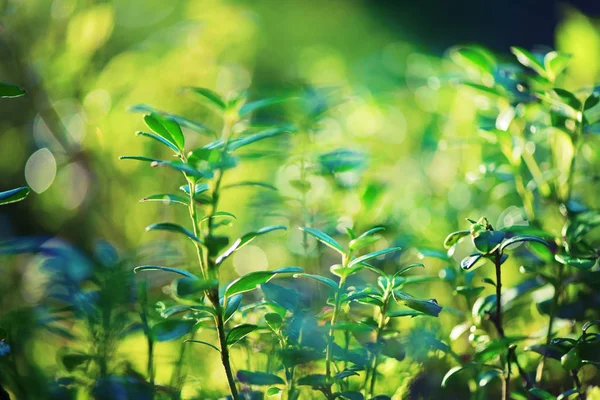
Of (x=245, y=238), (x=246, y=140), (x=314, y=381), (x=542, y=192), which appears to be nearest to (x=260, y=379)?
(x=314, y=381)

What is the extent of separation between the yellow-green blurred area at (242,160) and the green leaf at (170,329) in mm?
190

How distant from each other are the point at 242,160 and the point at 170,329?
42 cm

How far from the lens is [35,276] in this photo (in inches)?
40.5

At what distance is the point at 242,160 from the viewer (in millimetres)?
927

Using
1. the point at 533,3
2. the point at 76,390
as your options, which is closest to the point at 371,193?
the point at 76,390

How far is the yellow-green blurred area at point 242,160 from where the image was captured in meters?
0.95

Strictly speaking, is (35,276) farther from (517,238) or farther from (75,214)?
(517,238)

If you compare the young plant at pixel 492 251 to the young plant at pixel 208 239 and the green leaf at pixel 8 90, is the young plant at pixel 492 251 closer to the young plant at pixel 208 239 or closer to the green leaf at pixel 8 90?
the young plant at pixel 208 239

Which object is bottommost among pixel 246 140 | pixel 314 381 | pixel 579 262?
pixel 314 381

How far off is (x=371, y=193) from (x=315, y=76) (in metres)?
1.00

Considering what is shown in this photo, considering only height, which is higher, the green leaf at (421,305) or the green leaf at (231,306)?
the green leaf at (421,305)

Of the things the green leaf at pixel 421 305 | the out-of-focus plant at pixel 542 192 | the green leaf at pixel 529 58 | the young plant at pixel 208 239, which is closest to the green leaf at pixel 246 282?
the young plant at pixel 208 239

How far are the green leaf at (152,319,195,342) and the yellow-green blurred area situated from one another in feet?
0.62

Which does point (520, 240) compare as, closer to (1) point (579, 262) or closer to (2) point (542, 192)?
(1) point (579, 262)
